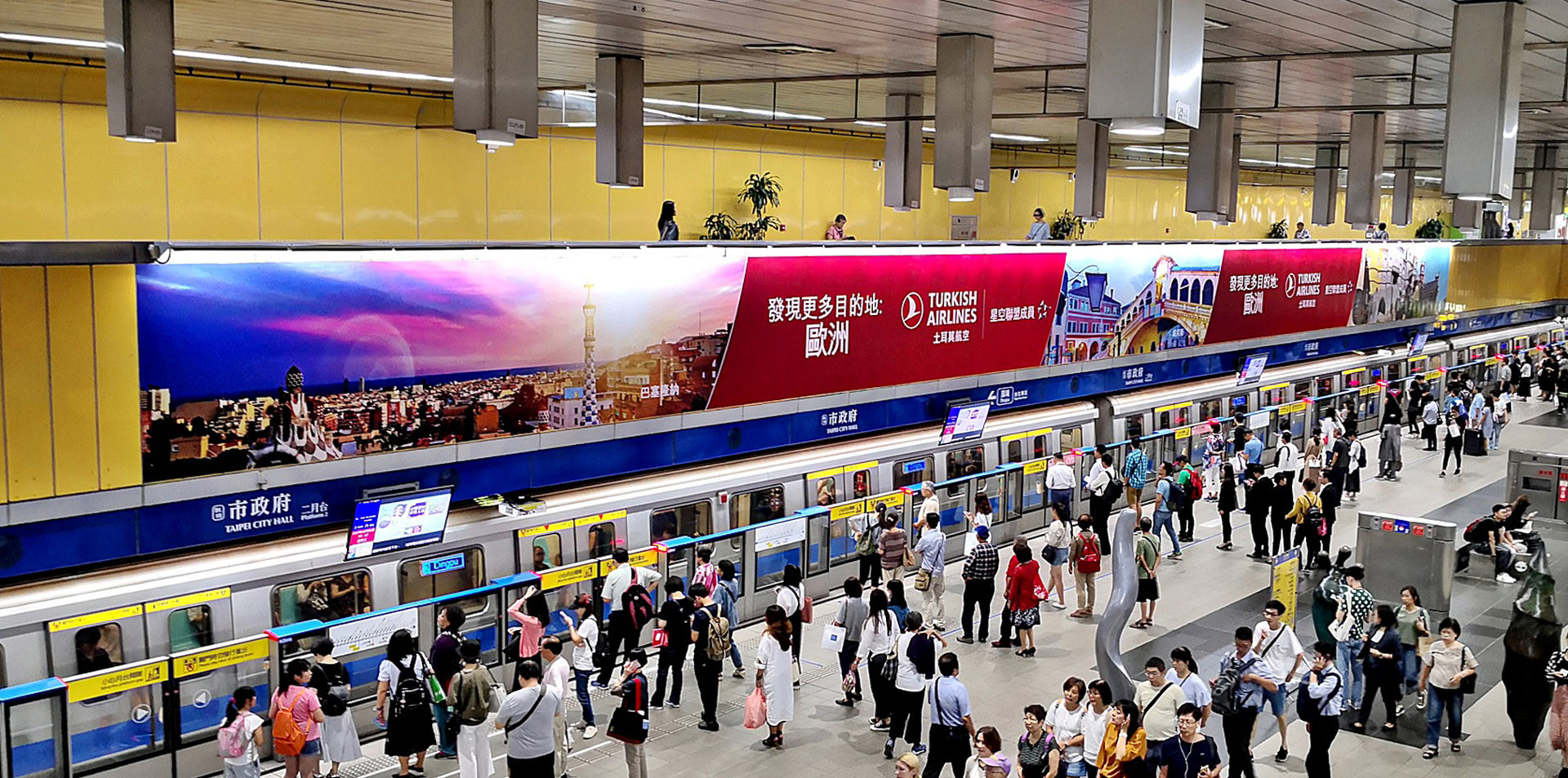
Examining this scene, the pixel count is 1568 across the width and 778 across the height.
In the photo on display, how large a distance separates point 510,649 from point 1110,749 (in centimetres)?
597

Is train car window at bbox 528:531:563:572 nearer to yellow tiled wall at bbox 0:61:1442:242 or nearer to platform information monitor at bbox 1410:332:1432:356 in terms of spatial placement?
yellow tiled wall at bbox 0:61:1442:242

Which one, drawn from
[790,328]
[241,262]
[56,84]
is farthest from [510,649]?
[56,84]

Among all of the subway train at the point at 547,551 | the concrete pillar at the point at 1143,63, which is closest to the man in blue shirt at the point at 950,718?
the subway train at the point at 547,551

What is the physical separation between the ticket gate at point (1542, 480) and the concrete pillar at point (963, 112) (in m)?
11.4

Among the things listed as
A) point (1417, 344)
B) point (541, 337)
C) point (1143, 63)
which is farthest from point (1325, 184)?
point (1143, 63)

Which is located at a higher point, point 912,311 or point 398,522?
point 912,311

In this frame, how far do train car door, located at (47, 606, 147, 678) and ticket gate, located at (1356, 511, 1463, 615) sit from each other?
519 inches

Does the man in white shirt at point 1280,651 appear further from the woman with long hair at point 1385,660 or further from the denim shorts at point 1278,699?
the woman with long hair at point 1385,660

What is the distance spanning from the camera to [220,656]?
374 inches

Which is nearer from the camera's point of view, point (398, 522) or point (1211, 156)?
point (398, 522)

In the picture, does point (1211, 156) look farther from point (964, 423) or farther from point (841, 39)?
point (841, 39)

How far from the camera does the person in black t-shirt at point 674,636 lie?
11.0m

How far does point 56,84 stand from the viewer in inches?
468

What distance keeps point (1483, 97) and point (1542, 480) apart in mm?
12767
